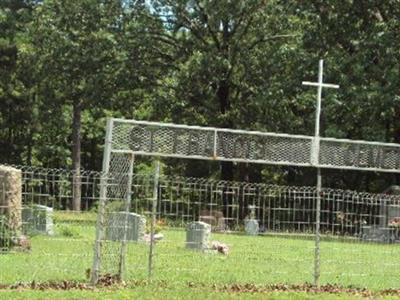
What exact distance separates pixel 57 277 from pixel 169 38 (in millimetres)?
27427

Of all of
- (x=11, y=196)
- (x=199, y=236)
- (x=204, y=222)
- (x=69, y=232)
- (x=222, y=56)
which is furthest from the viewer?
(x=222, y=56)

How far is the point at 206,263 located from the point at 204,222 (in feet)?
7.69

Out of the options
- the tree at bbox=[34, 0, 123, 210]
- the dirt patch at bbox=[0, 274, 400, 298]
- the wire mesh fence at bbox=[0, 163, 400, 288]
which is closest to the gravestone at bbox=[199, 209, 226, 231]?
the wire mesh fence at bbox=[0, 163, 400, 288]

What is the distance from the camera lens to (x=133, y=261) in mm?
14203

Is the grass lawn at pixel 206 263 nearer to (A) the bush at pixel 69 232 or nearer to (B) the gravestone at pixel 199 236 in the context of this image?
(A) the bush at pixel 69 232

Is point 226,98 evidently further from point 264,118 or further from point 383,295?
point 383,295

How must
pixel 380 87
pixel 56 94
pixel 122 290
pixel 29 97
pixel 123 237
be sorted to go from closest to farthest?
1. pixel 122 290
2. pixel 123 237
3. pixel 380 87
4. pixel 56 94
5. pixel 29 97

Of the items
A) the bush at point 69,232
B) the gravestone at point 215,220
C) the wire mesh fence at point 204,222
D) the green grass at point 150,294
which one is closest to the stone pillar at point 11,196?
the wire mesh fence at point 204,222

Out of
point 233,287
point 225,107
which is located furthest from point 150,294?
point 225,107

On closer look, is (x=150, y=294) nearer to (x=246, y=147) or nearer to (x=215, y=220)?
(x=246, y=147)

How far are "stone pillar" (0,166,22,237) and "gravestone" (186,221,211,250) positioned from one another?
11.7 ft

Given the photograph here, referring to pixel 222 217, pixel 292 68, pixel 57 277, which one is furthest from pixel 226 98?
pixel 57 277

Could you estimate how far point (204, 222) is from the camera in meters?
17.0

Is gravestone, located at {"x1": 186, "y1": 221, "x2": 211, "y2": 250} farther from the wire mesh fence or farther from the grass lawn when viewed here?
the grass lawn
